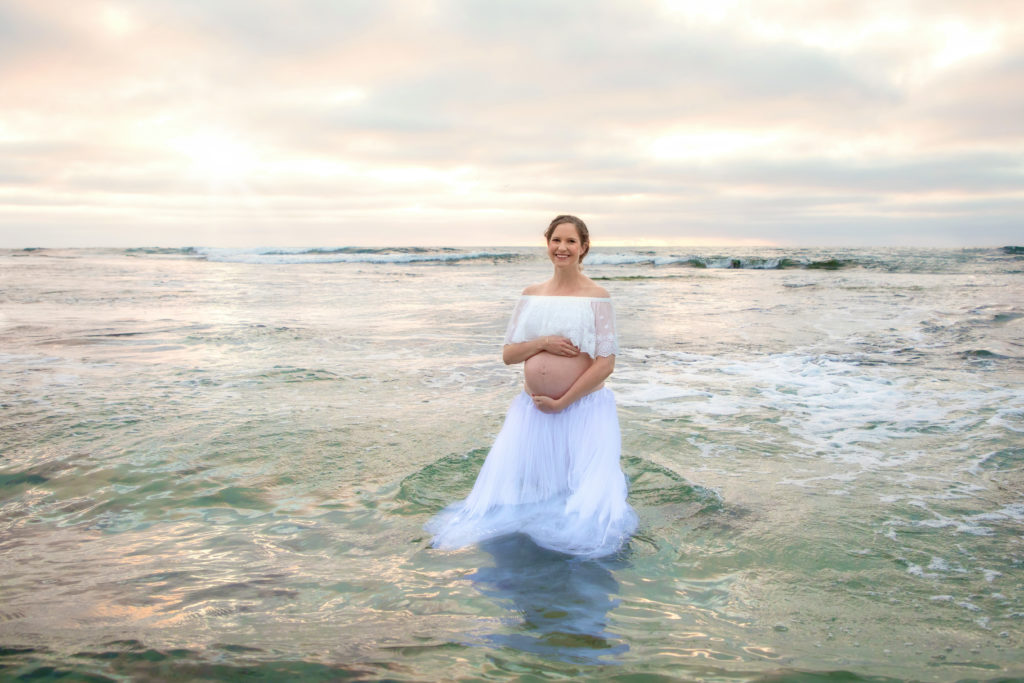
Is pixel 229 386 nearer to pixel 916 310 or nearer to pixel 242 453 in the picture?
pixel 242 453

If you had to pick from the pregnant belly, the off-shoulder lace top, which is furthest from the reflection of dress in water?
the pregnant belly

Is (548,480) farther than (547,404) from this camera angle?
Yes

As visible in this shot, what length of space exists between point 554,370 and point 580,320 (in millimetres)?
373

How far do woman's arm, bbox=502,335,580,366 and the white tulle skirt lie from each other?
0.41m

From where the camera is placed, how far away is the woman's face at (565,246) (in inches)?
159

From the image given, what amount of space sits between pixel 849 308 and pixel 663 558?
1891 centimetres

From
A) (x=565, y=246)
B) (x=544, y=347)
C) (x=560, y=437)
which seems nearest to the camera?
(x=565, y=246)

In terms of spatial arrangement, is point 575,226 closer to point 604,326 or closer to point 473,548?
point 604,326

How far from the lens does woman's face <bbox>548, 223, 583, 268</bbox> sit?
13.3 ft

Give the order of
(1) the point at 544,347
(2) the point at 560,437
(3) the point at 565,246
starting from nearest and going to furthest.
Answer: (3) the point at 565,246 → (1) the point at 544,347 → (2) the point at 560,437

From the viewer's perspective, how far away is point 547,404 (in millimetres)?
4258

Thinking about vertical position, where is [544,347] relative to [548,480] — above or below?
above

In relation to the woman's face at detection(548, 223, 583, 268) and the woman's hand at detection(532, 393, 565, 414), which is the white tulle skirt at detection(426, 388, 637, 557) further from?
the woman's face at detection(548, 223, 583, 268)

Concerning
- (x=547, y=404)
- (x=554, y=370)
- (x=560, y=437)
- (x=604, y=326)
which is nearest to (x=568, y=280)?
(x=604, y=326)
